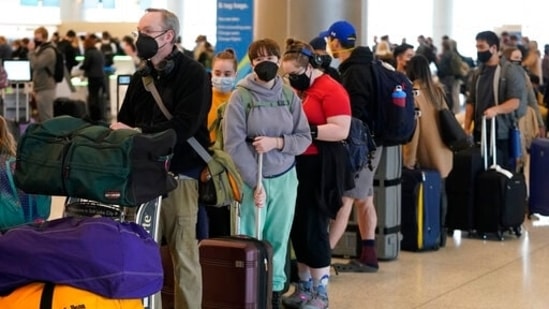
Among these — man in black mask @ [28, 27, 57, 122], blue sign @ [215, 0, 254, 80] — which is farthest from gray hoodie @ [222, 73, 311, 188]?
man in black mask @ [28, 27, 57, 122]

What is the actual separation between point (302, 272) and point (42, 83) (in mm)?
10408

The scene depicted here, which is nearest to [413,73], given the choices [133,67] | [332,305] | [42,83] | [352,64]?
[352,64]

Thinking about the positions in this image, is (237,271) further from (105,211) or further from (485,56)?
(485,56)

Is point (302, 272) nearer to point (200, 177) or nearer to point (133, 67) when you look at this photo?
point (200, 177)

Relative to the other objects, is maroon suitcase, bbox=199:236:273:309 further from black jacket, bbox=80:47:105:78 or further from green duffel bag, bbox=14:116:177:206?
black jacket, bbox=80:47:105:78

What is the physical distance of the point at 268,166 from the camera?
5.18m

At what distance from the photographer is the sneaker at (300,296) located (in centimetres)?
563

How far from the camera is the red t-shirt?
18.3ft

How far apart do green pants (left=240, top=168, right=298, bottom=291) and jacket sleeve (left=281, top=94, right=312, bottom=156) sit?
15 cm

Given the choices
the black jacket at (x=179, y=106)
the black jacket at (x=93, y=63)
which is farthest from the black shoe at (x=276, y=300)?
the black jacket at (x=93, y=63)

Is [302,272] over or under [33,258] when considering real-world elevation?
under

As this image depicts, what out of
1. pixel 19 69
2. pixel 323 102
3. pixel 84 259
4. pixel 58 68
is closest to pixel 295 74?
pixel 323 102

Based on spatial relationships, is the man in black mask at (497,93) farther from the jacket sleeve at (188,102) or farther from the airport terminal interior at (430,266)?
the jacket sleeve at (188,102)

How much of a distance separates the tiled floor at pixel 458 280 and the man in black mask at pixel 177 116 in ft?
5.30
